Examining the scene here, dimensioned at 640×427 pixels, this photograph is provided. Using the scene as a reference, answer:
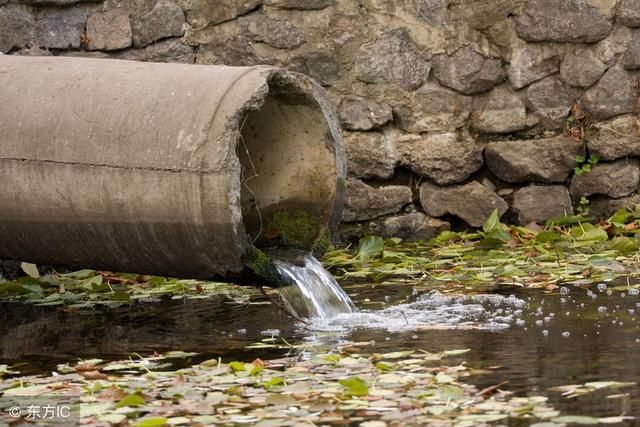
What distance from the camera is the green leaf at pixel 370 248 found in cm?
686

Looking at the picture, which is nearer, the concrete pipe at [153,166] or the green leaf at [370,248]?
the concrete pipe at [153,166]

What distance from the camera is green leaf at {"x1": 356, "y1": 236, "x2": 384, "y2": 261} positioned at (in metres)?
6.86

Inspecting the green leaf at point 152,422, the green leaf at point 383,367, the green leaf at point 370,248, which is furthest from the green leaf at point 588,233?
the green leaf at point 152,422

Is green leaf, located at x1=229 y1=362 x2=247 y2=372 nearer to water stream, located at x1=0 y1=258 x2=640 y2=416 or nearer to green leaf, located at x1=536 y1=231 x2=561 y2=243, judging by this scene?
water stream, located at x1=0 y1=258 x2=640 y2=416

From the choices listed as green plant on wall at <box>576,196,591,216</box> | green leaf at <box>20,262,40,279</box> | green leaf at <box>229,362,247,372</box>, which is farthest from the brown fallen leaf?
green plant on wall at <box>576,196,591,216</box>

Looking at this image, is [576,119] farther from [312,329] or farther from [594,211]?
[312,329]

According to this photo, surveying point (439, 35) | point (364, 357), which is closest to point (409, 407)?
point (364, 357)

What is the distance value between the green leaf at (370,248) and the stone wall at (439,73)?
1.20ft

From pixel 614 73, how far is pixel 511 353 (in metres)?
3.46

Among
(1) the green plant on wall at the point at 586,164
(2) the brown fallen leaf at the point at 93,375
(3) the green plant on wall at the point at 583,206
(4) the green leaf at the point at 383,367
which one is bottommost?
(2) the brown fallen leaf at the point at 93,375

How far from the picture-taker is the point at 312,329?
16.1ft

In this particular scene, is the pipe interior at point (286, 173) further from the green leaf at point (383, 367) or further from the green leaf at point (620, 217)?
the green leaf at point (620, 217)

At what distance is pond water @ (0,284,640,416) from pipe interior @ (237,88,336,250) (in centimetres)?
35

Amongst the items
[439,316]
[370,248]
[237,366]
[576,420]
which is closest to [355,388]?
[237,366]
